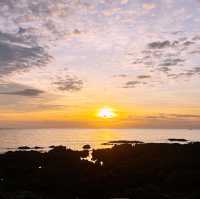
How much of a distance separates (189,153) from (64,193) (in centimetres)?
3071

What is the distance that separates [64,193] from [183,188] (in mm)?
13583

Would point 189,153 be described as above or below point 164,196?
above

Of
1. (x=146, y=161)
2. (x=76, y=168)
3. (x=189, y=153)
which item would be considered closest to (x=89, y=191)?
(x=76, y=168)

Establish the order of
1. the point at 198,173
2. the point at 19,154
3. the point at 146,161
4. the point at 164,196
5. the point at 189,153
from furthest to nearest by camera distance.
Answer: the point at 19,154 < the point at 189,153 < the point at 146,161 < the point at 198,173 < the point at 164,196

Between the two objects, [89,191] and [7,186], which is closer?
[89,191]

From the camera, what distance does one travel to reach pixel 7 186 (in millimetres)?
43688

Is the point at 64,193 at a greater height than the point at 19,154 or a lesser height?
lesser

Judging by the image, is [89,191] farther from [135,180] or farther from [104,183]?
[135,180]

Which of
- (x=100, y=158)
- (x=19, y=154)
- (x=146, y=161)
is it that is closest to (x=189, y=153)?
(x=146, y=161)

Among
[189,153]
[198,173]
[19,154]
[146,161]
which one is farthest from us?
[19,154]

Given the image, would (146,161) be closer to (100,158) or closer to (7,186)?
(100,158)

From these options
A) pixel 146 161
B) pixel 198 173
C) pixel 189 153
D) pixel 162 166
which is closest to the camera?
pixel 198 173

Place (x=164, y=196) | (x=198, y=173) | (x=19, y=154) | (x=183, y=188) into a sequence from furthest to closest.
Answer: (x=19, y=154) → (x=198, y=173) → (x=183, y=188) → (x=164, y=196)

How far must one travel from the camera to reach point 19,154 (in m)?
70.4
